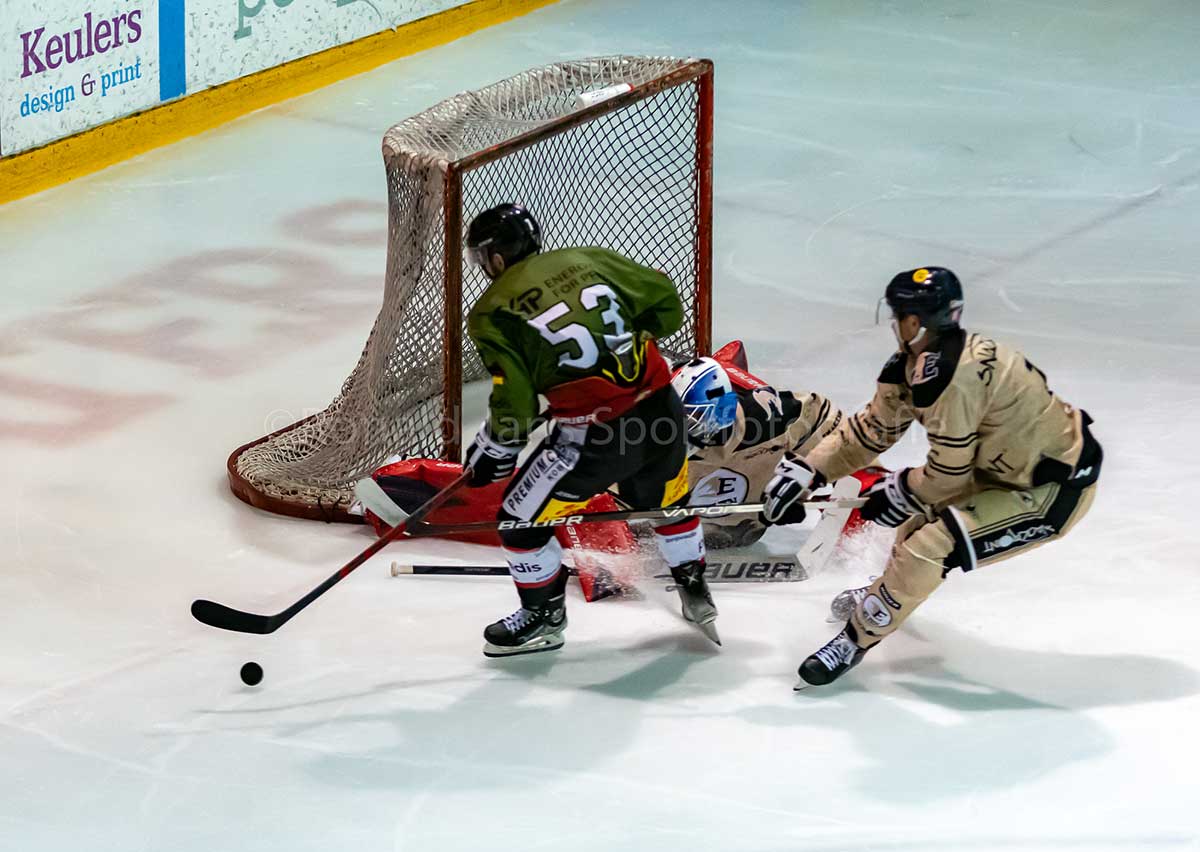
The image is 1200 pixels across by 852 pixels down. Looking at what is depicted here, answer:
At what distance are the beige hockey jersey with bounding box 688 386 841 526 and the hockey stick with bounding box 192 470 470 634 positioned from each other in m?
0.74

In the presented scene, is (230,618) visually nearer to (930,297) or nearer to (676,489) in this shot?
(676,489)

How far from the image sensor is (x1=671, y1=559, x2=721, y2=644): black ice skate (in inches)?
150

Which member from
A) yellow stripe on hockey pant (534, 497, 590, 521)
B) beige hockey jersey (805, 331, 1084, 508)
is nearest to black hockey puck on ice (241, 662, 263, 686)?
yellow stripe on hockey pant (534, 497, 590, 521)

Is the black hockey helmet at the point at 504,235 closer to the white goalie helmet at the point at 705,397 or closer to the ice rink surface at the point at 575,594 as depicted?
the white goalie helmet at the point at 705,397

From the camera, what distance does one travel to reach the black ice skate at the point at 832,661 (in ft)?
11.7

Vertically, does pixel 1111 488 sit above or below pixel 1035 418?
below

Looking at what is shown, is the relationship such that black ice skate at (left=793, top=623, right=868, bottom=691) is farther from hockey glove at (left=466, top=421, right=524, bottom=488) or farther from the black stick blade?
the black stick blade

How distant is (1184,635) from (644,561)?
46.4 inches

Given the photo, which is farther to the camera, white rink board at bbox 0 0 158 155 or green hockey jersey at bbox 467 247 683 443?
white rink board at bbox 0 0 158 155

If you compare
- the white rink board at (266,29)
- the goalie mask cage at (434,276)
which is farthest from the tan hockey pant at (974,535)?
the white rink board at (266,29)

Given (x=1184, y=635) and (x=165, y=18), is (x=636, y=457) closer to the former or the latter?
(x=1184, y=635)

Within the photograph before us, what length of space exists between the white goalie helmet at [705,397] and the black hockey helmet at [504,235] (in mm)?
618

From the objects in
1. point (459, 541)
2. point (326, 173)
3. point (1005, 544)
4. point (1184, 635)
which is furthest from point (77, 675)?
point (326, 173)

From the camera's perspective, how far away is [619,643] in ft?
12.6
